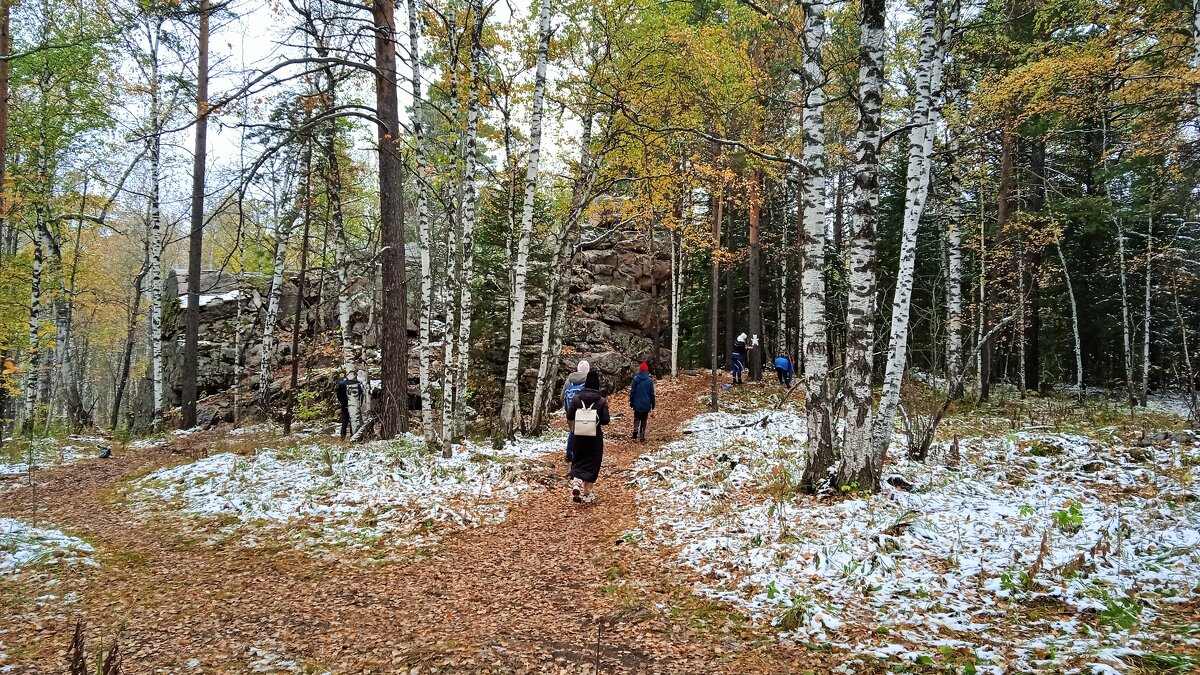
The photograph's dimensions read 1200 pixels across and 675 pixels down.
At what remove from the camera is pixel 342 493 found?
25.8 ft

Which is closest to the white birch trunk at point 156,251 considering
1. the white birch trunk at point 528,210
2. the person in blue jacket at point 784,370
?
the white birch trunk at point 528,210

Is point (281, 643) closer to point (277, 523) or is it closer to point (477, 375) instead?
point (277, 523)

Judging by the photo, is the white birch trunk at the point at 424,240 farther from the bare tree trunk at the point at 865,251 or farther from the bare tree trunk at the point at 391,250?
the bare tree trunk at the point at 865,251

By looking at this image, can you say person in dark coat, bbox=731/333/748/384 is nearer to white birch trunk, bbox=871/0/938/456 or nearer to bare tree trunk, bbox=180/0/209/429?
white birch trunk, bbox=871/0/938/456

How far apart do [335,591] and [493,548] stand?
6.20ft

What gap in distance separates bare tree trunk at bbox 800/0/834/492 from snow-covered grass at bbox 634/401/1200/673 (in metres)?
0.69

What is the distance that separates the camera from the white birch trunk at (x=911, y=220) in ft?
23.7

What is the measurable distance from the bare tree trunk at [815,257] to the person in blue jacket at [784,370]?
12.5 meters

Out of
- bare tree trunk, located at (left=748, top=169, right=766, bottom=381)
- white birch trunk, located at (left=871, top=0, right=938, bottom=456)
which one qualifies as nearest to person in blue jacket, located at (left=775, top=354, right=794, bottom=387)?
bare tree trunk, located at (left=748, top=169, right=766, bottom=381)

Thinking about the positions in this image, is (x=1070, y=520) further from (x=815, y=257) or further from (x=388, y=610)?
(x=388, y=610)

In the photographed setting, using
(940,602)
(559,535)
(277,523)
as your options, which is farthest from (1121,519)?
(277,523)

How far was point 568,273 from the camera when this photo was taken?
48.6 feet

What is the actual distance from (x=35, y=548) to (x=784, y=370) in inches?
759

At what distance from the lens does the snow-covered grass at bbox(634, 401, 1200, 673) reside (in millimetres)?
3809
